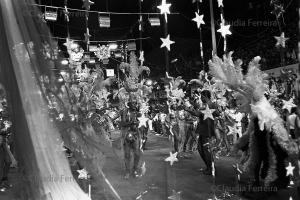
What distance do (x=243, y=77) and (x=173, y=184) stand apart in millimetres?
2751

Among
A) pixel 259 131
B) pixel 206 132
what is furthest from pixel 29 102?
pixel 206 132

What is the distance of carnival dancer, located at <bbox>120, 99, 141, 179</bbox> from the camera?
10211mm

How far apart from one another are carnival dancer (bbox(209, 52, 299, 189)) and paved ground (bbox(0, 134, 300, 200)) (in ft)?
1.33

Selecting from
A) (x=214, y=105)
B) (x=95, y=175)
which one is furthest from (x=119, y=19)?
(x=95, y=175)

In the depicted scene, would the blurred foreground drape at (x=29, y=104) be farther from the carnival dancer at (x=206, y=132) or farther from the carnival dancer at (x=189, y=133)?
the carnival dancer at (x=189, y=133)

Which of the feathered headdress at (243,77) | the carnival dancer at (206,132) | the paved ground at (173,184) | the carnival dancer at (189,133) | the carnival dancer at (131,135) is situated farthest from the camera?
the carnival dancer at (189,133)

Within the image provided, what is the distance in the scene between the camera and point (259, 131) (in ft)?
24.8

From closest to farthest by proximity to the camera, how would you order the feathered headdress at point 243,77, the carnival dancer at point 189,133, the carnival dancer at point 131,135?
1. the feathered headdress at point 243,77
2. the carnival dancer at point 131,135
3. the carnival dancer at point 189,133

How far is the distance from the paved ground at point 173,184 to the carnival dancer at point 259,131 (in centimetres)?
40

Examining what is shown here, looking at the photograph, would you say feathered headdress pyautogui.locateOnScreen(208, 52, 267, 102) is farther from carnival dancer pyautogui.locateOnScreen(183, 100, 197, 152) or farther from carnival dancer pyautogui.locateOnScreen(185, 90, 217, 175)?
carnival dancer pyautogui.locateOnScreen(183, 100, 197, 152)

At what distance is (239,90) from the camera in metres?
7.81

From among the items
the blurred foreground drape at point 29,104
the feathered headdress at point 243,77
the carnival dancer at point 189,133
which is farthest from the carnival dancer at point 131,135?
the blurred foreground drape at point 29,104

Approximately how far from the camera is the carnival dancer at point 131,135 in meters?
10.2

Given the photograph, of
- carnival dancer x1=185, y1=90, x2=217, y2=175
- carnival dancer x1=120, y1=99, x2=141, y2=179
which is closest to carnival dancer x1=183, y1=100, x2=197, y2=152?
carnival dancer x1=185, y1=90, x2=217, y2=175
